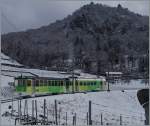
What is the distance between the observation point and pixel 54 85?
13773 mm

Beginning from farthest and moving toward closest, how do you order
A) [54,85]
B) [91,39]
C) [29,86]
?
1. [91,39]
2. [54,85]
3. [29,86]

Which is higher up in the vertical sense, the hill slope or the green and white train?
the hill slope

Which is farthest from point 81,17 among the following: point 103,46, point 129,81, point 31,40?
point 129,81

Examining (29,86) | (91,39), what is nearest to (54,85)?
(29,86)

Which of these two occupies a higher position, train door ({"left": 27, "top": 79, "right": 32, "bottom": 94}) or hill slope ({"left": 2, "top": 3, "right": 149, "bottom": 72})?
hill slope ({"left": 2, "top": 3, "right": 149, "bottom": 72})

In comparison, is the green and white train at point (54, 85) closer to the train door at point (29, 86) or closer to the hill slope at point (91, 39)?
the train door at point (29, 86)

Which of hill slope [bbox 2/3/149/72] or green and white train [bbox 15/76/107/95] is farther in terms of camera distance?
hill slope [bbox 2/3/149/72]

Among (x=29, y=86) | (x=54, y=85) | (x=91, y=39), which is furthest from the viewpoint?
(x=91, y=39)

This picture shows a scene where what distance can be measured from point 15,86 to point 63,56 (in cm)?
1881

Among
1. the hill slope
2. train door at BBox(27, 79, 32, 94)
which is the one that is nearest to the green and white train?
train door at BBox(27, 79, 32, 94)

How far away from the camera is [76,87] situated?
1558 centimetres

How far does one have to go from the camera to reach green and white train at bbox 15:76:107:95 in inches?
487

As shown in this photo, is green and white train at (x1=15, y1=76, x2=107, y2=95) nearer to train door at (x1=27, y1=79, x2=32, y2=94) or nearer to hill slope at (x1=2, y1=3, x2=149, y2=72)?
train door at (x1=27, y1=79, x2=32, y2=94)

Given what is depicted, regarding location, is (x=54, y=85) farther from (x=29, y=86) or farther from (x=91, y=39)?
(x=91, y=39)
